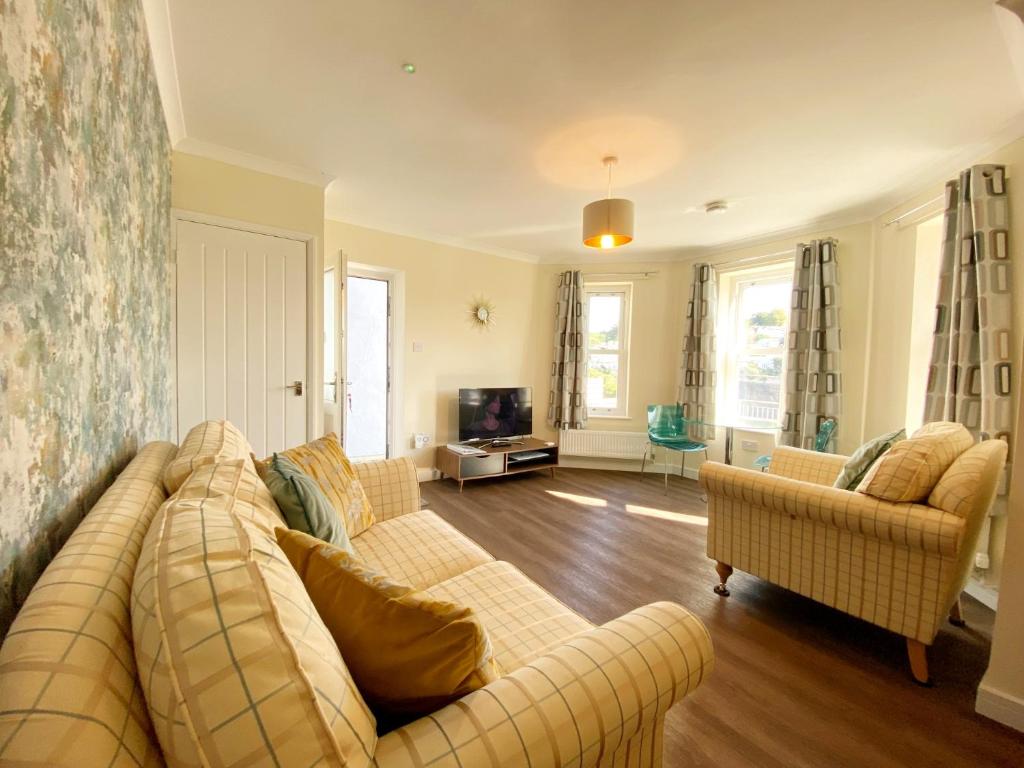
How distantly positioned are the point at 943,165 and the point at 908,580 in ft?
8.25

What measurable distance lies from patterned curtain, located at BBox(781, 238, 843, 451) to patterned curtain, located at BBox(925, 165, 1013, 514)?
1.03m

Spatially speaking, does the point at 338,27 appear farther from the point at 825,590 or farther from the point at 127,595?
the point at 825,590

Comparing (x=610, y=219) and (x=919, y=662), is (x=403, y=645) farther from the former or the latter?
(x=610, y=219)

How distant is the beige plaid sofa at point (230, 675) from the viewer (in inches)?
17.3

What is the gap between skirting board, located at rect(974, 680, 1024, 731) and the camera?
4.64ft

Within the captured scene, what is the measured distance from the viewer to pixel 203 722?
447 mm

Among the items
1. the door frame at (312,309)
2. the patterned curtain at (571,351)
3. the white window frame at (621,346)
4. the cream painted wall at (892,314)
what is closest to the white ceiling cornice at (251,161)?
the door frame at (312,309)

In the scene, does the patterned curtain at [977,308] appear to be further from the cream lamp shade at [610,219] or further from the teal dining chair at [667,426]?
the teal dining chair at [667,426]

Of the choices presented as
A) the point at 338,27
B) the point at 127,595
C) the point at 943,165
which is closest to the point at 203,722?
the point at 127,595

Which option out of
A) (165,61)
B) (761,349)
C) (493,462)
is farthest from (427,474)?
(761,349)

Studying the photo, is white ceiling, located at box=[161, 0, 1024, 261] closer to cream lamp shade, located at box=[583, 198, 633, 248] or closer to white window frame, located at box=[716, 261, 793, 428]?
cream lamp shade, located at box=[583, 198, 633, 248]

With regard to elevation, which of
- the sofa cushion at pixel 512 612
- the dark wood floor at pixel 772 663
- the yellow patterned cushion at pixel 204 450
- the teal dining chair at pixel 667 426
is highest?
the yellow patterned cushion at pixel 204 450

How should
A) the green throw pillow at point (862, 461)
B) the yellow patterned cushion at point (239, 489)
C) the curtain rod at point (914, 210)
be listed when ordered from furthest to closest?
Answer: the curtain rod at point (914, 210), the green throw pillow at point (862, 461), the yellow patterned cushion at point (239, 489)

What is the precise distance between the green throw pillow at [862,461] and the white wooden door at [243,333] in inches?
123
